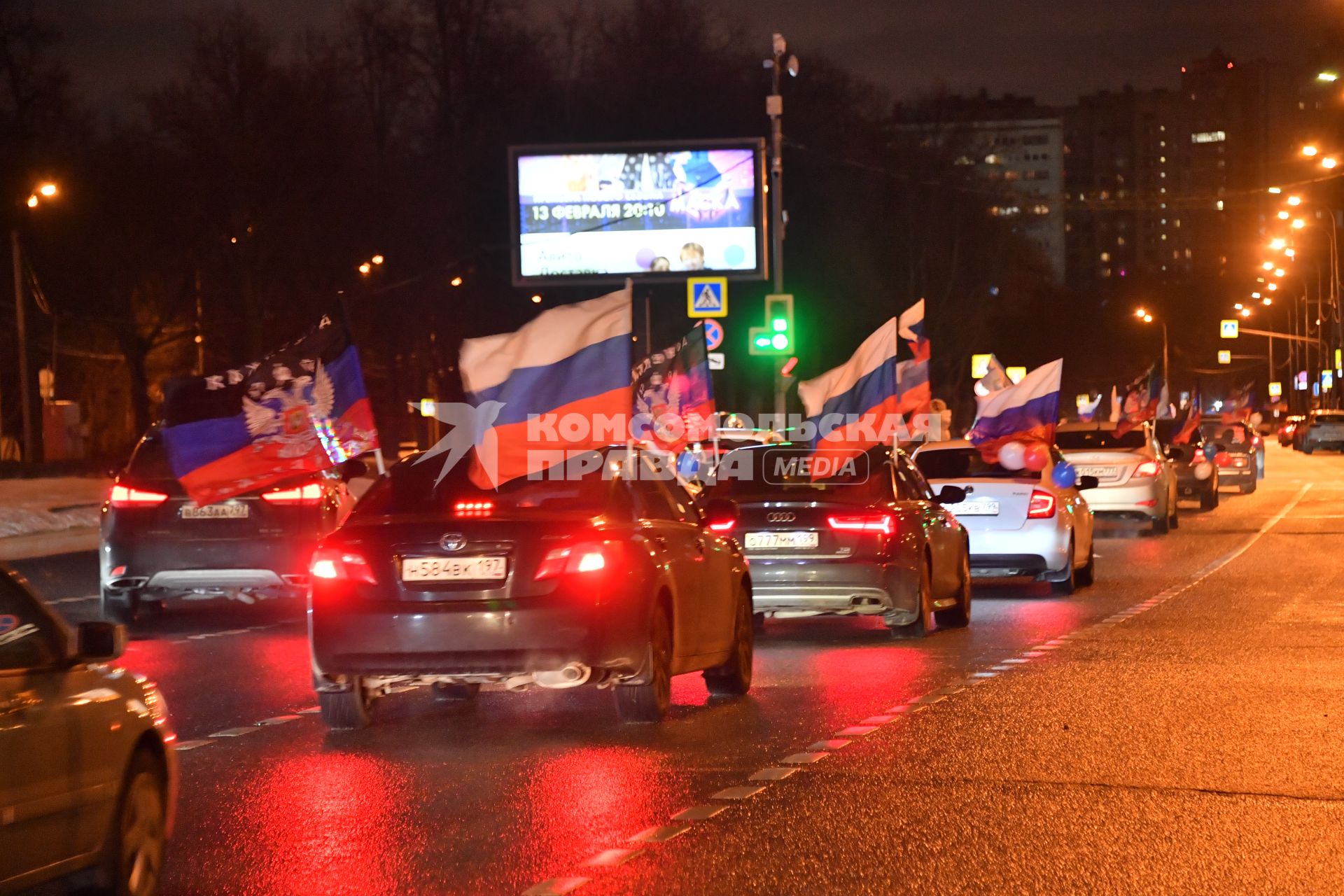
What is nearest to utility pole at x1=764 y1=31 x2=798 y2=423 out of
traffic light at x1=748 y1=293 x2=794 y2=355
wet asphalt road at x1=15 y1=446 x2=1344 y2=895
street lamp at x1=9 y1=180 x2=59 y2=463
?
traffic light at x1=748 y1=293 x2=794 y2=355

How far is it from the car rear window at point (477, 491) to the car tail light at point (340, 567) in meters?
0.30

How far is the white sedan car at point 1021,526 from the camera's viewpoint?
17750mm

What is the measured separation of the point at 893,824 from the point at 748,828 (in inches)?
20.7

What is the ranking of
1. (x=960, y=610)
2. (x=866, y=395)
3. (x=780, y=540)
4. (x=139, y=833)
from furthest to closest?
(x=866, y=395)
(x=960, y=610)
(x=780, y=540)
(x=139, y=833)

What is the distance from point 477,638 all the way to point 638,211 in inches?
1444

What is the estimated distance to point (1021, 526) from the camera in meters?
17.8

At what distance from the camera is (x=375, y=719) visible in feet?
33.8

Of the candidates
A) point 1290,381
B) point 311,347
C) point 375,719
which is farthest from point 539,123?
point 1290,381

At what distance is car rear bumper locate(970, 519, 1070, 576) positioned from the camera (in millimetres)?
17719

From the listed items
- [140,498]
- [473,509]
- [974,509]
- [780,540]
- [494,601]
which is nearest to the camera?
[494,601]

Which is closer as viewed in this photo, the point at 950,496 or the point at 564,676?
the point at 564,676

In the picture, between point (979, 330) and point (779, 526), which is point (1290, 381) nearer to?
point (979, 330)

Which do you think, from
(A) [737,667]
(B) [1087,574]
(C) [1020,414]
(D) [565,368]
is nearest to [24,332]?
(C) [1020,414]

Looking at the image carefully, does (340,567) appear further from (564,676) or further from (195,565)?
(195,565)
